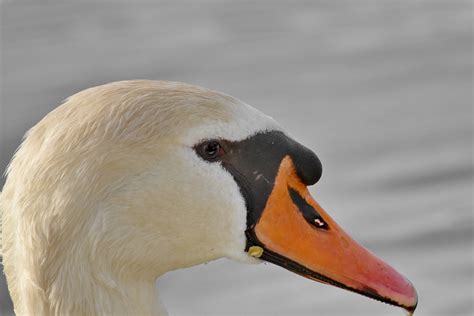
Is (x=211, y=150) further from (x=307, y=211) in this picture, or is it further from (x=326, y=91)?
(x=326, y=91)

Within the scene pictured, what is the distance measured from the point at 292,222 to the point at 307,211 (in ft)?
0.25

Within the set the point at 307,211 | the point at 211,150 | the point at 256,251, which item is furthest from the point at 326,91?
the point at 211,150

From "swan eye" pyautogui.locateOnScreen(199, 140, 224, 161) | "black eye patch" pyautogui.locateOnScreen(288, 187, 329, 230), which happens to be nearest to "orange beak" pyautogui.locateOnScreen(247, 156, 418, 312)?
"black eye patch" pyautogui.locateOnScreen(288, 187, 329, 230)

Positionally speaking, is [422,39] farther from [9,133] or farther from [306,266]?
[306,266]

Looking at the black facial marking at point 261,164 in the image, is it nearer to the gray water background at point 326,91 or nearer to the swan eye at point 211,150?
the swan eye at point 211,150

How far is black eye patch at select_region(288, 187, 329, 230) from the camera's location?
4520 millimetres

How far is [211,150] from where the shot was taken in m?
4.31

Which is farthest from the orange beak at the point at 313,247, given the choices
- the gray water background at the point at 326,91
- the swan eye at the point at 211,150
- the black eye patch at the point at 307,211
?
the gray water background at the point at 326,91

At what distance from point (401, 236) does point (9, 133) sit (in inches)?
103

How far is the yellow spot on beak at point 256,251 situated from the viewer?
176 inches

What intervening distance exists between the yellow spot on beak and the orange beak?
1 centimetres

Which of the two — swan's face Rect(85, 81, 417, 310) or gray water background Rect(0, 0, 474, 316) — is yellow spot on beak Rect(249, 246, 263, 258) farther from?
gray water background Rect(0, 0, 474, 316)

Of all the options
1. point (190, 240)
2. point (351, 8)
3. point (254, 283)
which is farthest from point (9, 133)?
point (190, 240)

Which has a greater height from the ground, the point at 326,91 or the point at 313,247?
the point at 326,91
